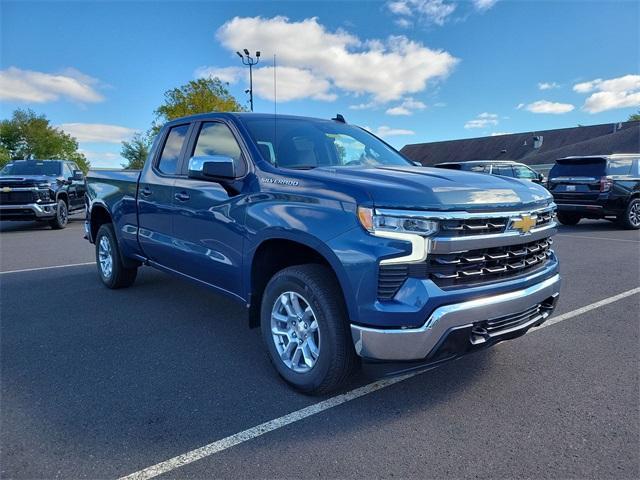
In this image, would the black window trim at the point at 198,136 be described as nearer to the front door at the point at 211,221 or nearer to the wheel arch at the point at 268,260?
the front door at the point at 211,221

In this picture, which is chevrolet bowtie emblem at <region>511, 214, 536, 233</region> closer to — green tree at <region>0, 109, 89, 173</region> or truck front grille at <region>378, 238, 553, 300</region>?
truck front grille at <region>378, 238, 553, 300</region>

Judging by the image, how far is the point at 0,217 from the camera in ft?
39.9

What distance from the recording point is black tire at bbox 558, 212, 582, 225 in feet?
42.3

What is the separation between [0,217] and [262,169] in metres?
11.8

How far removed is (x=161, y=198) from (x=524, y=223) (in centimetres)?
319

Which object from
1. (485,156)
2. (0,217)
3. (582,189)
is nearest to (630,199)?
(582,189)

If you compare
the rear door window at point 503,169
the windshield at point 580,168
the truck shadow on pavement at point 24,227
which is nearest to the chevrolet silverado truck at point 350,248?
the windshield at point 580,168

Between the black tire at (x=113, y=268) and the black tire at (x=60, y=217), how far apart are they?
26.7 feet

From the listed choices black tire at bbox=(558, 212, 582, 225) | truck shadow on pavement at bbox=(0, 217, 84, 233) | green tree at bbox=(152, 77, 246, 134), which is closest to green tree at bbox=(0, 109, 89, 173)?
green tree at bbox=(152, 77, 246, 134)

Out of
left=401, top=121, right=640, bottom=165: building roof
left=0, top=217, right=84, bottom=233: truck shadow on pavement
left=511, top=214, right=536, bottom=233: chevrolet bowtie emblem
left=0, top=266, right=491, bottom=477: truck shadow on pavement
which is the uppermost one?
left=401, top=121, right=640, bottom=165: building roof

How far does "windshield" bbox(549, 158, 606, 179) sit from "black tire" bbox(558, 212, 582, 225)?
1.13m

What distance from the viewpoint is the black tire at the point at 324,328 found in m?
2.76

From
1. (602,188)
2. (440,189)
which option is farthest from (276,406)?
(602,188)

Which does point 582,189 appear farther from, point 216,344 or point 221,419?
point 221,419
